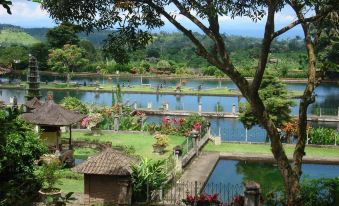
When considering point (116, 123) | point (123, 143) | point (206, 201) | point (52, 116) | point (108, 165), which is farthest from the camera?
point (116, 123)

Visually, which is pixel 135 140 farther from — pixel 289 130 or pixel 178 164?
pixel 289 130

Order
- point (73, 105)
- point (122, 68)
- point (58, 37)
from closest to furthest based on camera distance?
1. point (73, 105)
2. point (58, 37)
3. point (122, 68)

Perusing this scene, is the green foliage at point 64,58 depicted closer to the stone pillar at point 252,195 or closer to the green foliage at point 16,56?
the green foliage at point 16,56

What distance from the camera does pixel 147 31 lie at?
10203mm

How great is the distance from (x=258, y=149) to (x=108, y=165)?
35.6 ft

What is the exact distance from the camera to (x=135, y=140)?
23047mm

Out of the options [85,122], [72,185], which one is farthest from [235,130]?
[72,185]

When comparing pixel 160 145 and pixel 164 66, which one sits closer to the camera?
pixel 160 145

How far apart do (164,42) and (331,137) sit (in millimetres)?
114947

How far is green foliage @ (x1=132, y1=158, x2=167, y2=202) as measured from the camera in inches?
537

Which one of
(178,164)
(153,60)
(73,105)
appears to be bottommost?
(178,164)

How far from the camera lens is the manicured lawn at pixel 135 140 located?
20891 millimetres

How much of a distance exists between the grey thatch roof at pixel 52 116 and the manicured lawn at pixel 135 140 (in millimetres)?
3429

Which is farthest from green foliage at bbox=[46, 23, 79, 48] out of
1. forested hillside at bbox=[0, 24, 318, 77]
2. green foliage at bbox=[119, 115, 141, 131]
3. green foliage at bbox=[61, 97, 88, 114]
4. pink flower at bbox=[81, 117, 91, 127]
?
pink flower at bbox=[81, 117, 91, 127]
